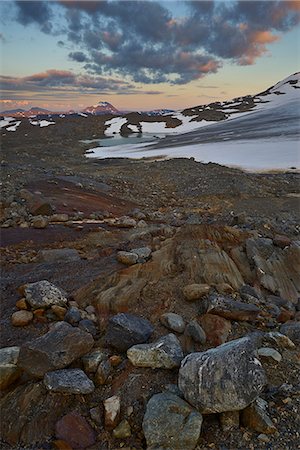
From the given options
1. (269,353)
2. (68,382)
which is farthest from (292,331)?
(68,382)

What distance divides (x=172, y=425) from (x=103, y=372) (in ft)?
2.88

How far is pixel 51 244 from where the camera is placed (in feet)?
27.2

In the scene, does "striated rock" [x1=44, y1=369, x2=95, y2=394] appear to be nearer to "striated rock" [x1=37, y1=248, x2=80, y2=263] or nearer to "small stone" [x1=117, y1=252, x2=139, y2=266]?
"small stone" [x1=117, y1=252, x2=139, y2=266]

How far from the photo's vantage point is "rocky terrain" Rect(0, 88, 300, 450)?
321 centimetres

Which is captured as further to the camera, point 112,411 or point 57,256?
point 57,256

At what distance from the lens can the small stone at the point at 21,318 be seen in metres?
4.48

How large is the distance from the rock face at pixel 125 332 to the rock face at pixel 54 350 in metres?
0.24

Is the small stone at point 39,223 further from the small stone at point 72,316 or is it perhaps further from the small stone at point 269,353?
the small stone at point 269,353

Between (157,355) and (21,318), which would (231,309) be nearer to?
(157,355)

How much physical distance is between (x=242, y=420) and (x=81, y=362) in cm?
159

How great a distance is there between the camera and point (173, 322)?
4.34m

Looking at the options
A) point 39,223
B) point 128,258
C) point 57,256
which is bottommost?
point 39,223

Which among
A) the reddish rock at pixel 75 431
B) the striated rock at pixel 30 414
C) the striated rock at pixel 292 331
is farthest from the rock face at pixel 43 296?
the striated rock at pixel 292 331

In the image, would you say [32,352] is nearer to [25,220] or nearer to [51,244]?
[51,244]
